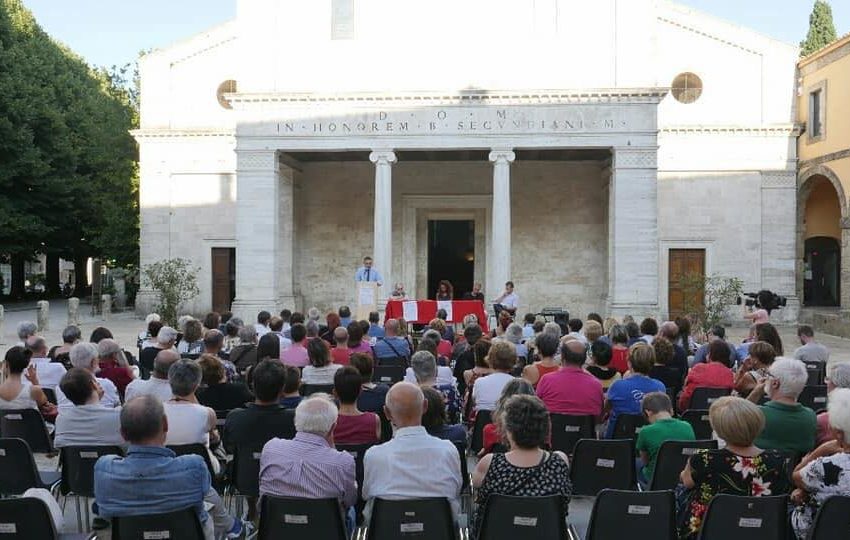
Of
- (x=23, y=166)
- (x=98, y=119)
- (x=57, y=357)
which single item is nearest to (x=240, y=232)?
(x=57, y=357)

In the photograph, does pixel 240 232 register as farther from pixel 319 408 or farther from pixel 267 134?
pixel 319 408

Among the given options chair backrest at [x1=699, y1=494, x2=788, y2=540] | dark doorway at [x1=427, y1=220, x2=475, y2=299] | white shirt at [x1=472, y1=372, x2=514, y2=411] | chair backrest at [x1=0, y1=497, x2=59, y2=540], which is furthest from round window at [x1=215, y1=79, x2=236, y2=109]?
chair backrest at [x1=699, y1=494, x2=788, y2=540]

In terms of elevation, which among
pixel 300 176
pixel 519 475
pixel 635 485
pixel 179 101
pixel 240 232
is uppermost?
pixel 179 101

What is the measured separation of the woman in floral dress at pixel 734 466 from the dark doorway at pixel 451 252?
2235 cm

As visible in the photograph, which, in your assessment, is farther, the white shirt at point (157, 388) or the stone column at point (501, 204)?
the stone column at point (501, 204)

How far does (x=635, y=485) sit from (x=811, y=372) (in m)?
5.08

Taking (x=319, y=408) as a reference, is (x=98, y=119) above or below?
above

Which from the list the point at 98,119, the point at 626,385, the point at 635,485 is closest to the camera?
the point at 635,485

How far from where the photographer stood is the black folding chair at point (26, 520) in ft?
13.3

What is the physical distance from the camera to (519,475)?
4457mm

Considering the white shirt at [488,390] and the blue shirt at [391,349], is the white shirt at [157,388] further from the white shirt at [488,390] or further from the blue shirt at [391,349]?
the blue shirt at [391,349]

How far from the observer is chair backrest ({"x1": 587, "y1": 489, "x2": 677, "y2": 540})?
4.41m

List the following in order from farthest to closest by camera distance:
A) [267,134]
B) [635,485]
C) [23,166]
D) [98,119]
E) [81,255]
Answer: [81,255]
[98,119]
[23,166]
[267,134]
[635,485]

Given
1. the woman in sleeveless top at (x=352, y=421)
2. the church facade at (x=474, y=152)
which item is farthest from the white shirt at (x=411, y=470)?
the church facade at (x=474, y=152)
